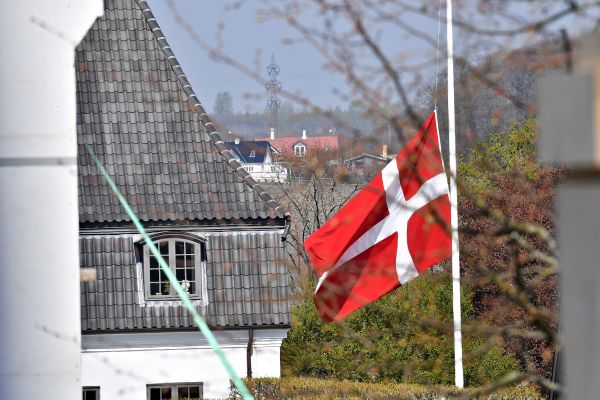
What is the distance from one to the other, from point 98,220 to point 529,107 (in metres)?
16.2

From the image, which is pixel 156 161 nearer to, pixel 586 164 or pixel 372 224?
pixel 372 224

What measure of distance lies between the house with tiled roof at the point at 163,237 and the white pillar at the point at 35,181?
594 inches

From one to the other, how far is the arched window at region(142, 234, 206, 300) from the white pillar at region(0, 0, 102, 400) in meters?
15.9

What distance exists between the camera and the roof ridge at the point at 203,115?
20.3m

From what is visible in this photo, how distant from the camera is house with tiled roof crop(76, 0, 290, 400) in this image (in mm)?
19391

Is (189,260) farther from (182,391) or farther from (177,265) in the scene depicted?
(182,391)

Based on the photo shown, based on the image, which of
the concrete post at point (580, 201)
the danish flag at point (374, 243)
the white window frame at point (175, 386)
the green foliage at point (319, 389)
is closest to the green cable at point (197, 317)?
the concrete post at point (580, 201)

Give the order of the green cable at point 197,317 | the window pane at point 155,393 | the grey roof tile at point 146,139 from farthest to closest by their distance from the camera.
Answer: the grey roof tile at point 146,139
the window pane at point 155,393
the green cable at point 197,317

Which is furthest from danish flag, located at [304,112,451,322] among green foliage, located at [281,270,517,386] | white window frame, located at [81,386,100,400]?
green foliage, located at [281,270,517,386]

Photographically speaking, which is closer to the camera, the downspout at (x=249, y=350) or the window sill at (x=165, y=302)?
the downspout at (x=249, y=350)

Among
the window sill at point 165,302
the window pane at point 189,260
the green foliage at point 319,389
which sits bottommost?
the green foliage at point 319,389

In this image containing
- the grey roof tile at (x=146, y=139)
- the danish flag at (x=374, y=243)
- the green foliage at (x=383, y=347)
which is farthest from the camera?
the green foliage at (x=383, y=347)

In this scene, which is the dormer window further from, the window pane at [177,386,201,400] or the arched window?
the window pane at [177,386,201,400]

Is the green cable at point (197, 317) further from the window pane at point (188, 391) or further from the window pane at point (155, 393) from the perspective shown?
the window pane at point (188, 391)
